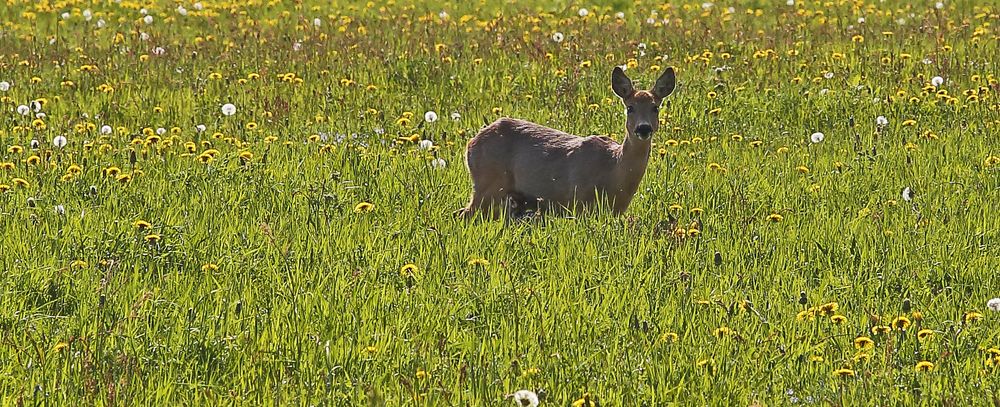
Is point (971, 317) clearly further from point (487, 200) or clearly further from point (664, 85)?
point (487, 200)

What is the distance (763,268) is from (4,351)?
3.11 m

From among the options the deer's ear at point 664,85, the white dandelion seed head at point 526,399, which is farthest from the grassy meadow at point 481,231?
the deer's ear at point 664,85

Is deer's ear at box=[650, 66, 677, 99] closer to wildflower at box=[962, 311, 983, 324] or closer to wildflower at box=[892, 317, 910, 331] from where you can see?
wildflower at box=[962, 311, 983, 324]

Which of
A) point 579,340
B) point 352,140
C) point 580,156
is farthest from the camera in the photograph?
point 352,140

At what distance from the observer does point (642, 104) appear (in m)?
7.38

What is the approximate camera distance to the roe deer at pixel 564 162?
731 centimetres

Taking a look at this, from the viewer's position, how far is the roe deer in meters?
7.31

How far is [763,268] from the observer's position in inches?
245

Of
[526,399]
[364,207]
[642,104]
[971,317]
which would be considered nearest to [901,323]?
[971,317]

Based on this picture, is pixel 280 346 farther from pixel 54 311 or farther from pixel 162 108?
pixel 162 108

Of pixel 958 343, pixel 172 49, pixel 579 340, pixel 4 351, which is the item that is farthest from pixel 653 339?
pixel 172 49

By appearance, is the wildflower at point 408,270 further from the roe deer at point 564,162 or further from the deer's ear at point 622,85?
the deer's ear at point 622,85

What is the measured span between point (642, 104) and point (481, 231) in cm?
120

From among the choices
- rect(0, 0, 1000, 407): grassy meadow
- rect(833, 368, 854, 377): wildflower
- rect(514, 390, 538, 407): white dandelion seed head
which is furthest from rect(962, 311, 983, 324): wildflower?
rect(514, 390, 538, 407): white dandelion seed head
